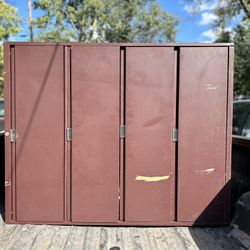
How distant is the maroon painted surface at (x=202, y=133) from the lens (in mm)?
3678

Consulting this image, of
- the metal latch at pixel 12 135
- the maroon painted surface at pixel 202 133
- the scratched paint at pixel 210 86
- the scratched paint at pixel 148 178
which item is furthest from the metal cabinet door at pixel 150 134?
the metal latch at pixel 12 135

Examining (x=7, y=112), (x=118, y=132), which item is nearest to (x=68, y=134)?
(x=118, y=132)

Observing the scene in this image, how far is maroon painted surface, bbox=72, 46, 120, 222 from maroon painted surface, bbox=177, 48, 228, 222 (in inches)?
32.7

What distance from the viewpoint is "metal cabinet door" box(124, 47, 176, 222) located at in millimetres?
3684

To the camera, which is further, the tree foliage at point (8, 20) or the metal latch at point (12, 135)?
the tree foliage at point (8, 20)

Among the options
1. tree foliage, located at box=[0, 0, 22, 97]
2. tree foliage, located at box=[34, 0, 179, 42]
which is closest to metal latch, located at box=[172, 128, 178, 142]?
tree foliage, located at box=[0, 0, 22, 97]

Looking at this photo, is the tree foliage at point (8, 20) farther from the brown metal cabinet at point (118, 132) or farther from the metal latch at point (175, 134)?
the metal latch at point (175, 134)

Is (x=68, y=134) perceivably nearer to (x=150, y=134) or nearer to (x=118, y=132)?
(x=118, y=132)

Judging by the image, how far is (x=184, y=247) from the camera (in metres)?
3.31

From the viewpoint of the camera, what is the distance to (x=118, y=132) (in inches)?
147

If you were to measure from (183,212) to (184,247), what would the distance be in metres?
0.54

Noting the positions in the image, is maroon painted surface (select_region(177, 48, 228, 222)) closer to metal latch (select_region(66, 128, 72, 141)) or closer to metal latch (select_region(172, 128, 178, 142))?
metal latch (select_region(172, 128, 178, 142))

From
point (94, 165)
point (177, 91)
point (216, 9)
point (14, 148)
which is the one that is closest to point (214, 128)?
point (177, 91)

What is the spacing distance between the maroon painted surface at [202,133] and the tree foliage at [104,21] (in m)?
Result: 14.0
